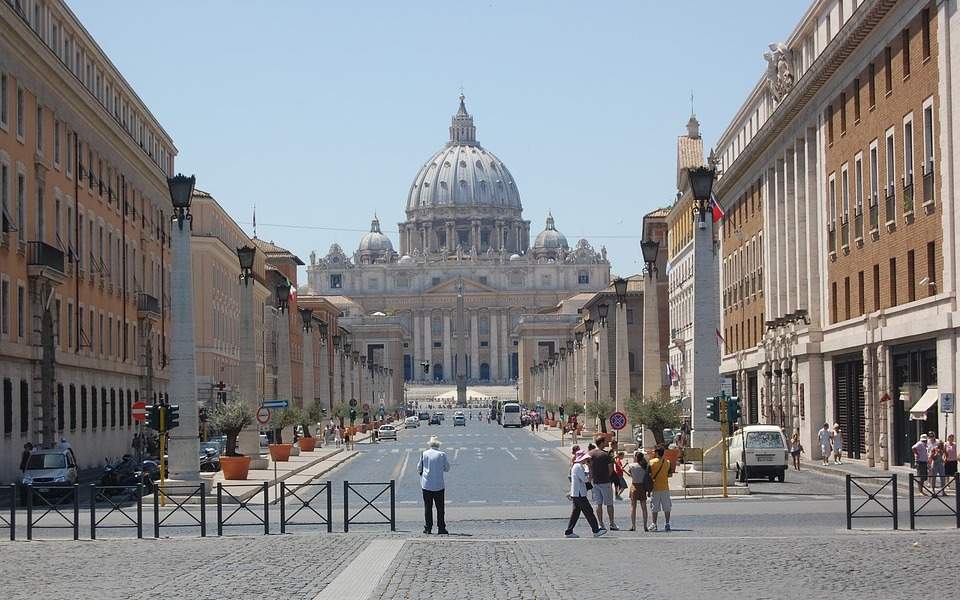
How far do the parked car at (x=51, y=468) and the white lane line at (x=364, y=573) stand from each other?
18603mm

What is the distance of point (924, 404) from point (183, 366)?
18517 mm

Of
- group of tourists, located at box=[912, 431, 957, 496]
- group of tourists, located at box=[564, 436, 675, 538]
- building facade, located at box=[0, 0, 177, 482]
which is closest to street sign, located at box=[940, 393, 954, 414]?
group of tourists, located at box=[912, 431, 957, 496]

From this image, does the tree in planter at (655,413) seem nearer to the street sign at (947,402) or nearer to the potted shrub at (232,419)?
the potted shrub at (232,419)

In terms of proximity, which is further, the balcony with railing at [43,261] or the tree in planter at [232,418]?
the tree in planter at [232,418]

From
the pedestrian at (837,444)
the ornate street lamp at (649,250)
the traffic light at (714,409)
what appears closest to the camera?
the traffic light at (714,409)

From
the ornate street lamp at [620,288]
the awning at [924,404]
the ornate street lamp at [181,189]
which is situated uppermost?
the ornate street lamp at [181,189]

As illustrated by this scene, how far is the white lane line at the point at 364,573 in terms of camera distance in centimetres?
1877

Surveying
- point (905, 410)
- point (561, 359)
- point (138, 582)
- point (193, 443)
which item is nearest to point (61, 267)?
point (193, 443)

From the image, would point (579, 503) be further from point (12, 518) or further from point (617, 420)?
point (617, 420)

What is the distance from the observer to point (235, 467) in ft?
161

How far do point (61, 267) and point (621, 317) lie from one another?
21.4m

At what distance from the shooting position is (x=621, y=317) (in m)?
64.3

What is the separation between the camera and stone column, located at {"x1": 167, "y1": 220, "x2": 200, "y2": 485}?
39.0 m

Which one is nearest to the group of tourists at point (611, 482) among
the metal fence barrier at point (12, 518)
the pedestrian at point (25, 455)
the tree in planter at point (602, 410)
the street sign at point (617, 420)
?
the metal fence barrier at point (12, 518)
